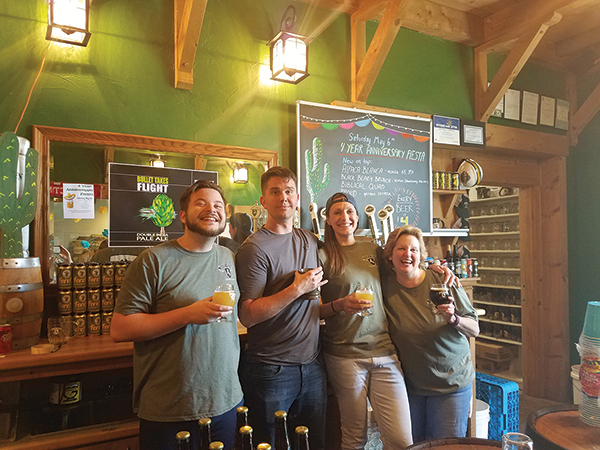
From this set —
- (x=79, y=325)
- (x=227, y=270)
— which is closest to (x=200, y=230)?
(x=227, y=270)

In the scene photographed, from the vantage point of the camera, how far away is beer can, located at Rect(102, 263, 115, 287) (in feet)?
7.87

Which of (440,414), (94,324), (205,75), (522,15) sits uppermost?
(522,15)

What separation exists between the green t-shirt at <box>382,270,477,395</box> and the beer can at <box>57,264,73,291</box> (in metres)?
1.75

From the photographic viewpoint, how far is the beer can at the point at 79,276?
233cm

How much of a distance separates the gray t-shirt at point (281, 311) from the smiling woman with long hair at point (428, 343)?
0.45 meters

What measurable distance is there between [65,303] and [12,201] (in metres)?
0.61

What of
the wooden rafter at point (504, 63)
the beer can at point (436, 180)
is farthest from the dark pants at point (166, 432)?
the wooden rafter at point (504, 63)

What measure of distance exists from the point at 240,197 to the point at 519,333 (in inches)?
169

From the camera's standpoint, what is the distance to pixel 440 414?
2.01m

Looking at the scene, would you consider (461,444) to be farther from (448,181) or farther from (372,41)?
(372,41)

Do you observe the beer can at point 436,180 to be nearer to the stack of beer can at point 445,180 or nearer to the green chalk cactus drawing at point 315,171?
the stack of beer can at point 445,180

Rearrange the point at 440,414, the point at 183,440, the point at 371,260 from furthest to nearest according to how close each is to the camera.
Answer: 1. the point at 371,260
2. the point at 440,414
3. the point at 183,440

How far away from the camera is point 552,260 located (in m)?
4.56

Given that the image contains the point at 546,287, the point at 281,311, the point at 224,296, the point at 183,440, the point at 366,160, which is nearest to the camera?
the point at 183,440
